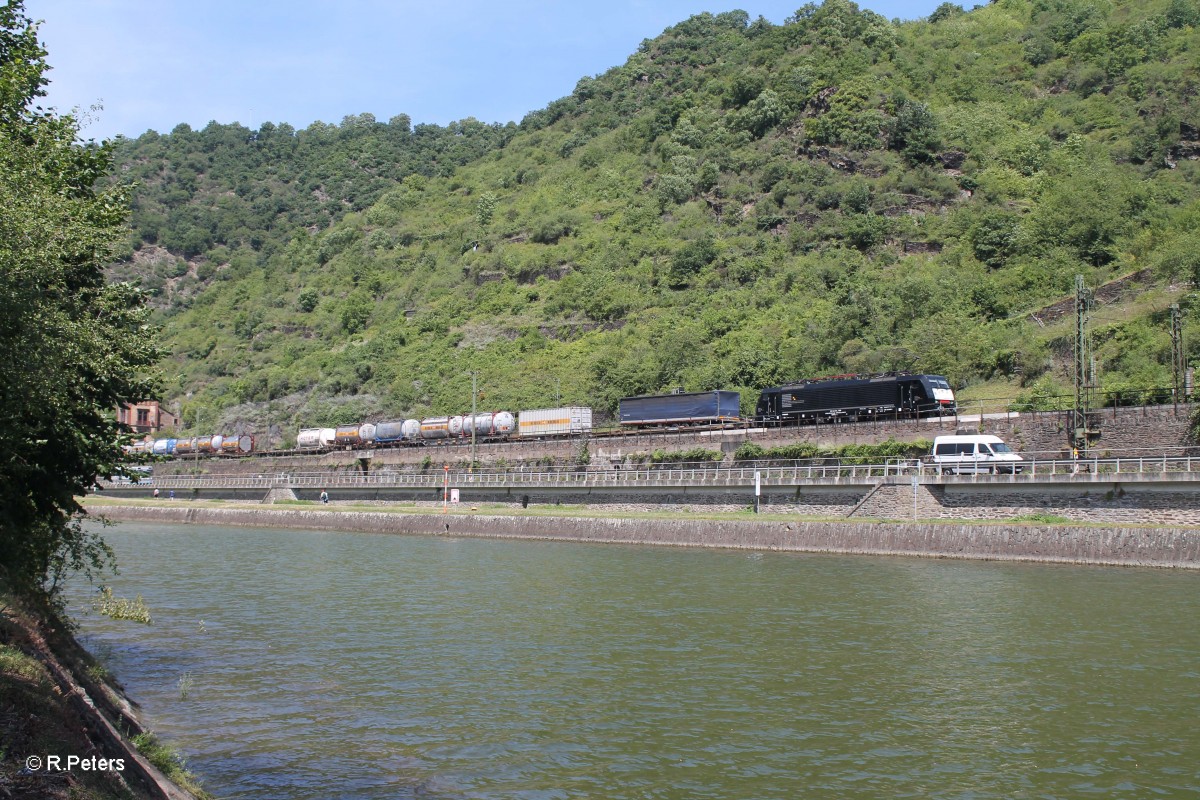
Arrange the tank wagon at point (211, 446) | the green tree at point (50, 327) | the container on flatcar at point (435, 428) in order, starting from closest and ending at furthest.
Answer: the green tree at point (50, 327) → the container on flatcar at point (435, 428) → the tank wagon at point (211, 446)

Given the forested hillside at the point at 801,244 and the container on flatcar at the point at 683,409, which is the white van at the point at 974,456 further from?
the container on flatcar at the point at 683,409

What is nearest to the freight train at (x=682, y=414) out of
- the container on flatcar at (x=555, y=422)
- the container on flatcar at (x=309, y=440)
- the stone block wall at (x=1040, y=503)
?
the container on flatcar at (x=555, y=422)

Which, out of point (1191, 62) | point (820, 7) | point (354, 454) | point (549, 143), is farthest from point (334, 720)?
point (549, 143)

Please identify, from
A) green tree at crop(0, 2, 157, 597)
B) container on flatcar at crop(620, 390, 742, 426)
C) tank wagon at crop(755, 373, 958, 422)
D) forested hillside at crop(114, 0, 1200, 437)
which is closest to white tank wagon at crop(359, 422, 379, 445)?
forested hillside at crop(114, 0, 1200, 437)

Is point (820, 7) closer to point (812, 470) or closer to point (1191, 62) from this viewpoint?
point (1191, 62)

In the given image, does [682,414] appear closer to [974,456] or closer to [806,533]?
[806,533]

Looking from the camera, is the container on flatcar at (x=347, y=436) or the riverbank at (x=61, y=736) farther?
the container on flatcar at (x=347, y=436)

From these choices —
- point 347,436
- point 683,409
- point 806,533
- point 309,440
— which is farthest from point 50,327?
point 309,440

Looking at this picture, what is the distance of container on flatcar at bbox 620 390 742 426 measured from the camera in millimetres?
67625

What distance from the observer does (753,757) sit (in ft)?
48.0

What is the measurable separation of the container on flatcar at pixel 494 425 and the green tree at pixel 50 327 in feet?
201

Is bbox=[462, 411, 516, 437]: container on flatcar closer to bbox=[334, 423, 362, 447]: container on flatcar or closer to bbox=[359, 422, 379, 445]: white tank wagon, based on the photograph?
bbox=[359, 422, 379, 445]: white tank wagon

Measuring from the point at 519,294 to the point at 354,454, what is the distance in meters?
42.6

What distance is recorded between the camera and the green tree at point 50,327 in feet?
40.8
